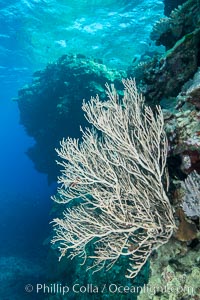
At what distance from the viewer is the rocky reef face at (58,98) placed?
51.8ft

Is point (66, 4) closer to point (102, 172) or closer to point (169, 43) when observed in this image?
point (169, 43)

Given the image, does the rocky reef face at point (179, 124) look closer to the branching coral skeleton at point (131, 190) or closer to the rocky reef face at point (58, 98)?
the branching coral skeleton at point (131, 190)

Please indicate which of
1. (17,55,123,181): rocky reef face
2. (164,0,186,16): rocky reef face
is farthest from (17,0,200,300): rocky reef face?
(17,55,123,181): rocky reef face

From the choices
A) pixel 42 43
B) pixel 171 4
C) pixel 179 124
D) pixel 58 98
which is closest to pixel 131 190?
pixel 179 124

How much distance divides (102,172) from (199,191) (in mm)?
1613

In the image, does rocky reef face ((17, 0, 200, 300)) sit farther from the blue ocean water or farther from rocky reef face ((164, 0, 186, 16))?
the blue ocean water

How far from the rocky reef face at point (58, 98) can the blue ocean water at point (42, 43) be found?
4.84 m

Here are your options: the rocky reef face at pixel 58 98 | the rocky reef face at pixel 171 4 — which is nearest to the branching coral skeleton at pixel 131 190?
the rocky reef face at pixel 171 4

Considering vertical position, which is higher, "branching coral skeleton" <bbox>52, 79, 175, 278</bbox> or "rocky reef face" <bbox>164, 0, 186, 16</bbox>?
"rocky reef face" <bbox>164, 0, 186, 16</bbox>

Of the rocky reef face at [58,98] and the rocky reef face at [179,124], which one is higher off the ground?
the rocky reef face at [58,98]

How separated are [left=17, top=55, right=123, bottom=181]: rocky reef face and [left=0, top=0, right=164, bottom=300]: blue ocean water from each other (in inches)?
190

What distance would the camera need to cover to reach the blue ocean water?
1803 cm

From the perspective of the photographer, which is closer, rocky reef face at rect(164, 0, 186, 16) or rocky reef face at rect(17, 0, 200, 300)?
rocky reef face at rect(17, 0, 200, 300)

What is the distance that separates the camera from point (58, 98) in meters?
17.2
